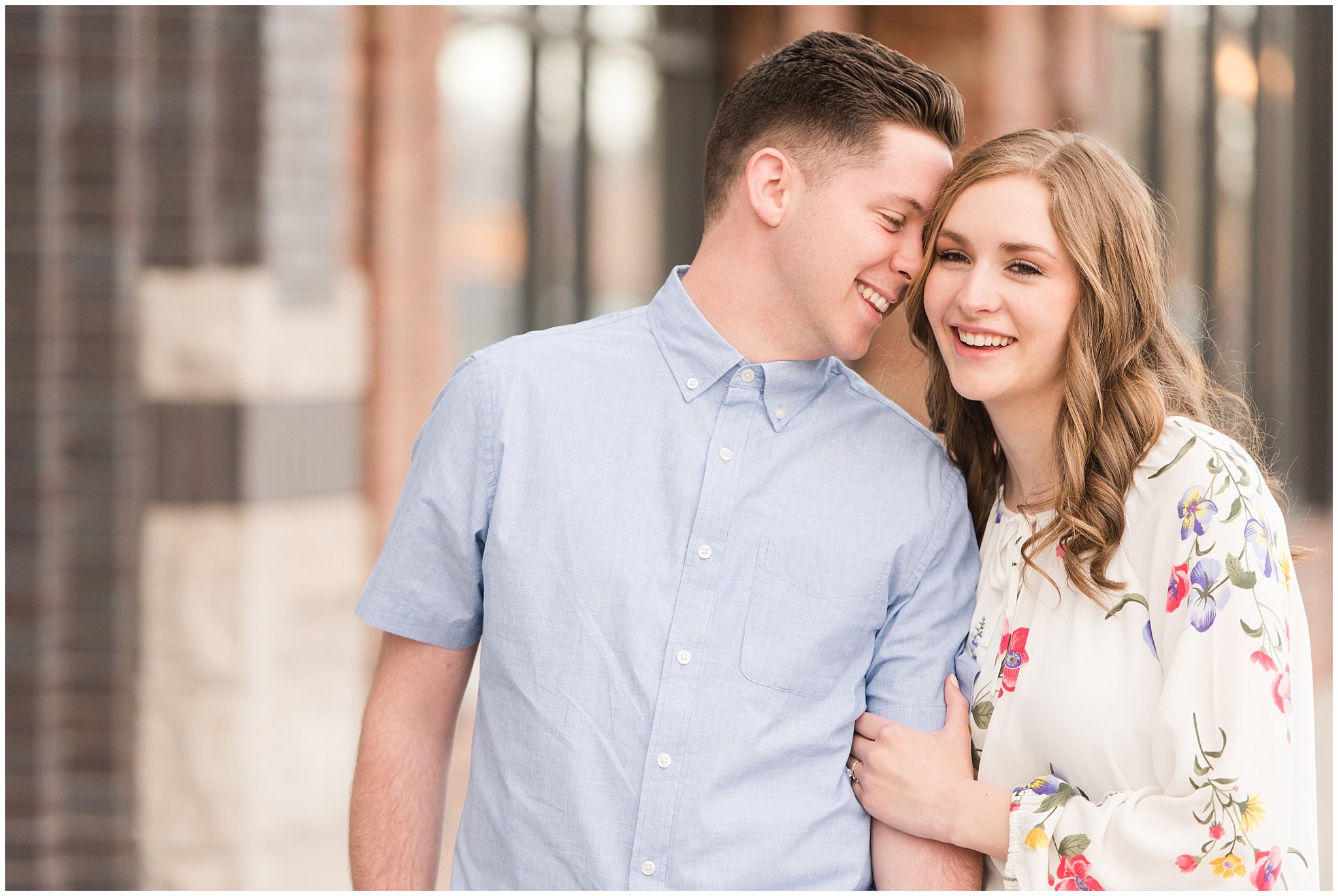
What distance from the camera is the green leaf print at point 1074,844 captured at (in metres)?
2.02

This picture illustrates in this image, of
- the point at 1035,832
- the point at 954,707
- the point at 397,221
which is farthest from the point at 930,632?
the point at 397,221

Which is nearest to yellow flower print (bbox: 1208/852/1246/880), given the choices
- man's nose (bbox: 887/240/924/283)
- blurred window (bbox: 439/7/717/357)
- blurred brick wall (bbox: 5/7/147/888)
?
man's nose (bbox: 887/240/924/283)

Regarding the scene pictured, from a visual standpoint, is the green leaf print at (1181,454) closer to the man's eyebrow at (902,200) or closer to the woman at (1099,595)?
the woman at (1099,595)

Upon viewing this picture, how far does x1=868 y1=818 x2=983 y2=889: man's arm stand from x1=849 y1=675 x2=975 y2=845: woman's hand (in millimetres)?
32

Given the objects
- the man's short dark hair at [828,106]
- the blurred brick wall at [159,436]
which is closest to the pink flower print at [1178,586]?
the man's short dark hair at [828,106]

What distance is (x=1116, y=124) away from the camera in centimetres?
856

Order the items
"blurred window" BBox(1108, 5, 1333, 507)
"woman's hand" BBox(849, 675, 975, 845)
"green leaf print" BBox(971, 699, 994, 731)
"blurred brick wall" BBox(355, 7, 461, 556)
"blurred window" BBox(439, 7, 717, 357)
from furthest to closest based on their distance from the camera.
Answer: "blurred window" BBox(1108, 5, 1333, 507)
"blurred window" BBox(439, 7, 717, 357)
"blurred brick wall" BBox(355, 7, 461, 556)
"green leaf print" BBox(971, 699, 994, 731)
"woman's hand" BBox(849, 675, 975, 845)

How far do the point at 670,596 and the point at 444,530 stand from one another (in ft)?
1.32

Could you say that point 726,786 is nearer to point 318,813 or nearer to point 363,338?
point 318,813

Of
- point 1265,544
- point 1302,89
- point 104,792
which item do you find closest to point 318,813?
point 104,792

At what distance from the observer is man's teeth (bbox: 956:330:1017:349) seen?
222 centimetres

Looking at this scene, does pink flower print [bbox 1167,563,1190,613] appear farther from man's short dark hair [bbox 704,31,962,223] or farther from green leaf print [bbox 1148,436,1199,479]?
man's short dark hair [bbox 704,31,962,223]

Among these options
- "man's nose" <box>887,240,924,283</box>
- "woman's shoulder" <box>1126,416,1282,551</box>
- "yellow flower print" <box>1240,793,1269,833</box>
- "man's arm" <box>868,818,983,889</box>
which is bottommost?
"man's arm" <box>868,818,983,889</box>

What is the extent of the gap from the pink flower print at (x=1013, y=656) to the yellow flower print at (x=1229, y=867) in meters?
0.41
